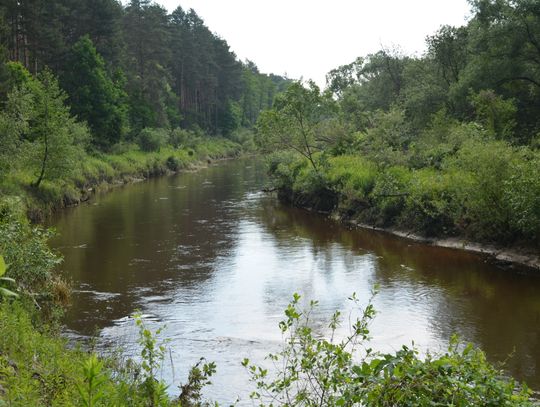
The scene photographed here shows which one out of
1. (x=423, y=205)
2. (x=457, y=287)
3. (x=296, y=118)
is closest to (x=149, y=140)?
(x=296, y=118)

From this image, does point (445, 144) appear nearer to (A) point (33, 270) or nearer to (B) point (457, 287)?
(B) point (457, 287)

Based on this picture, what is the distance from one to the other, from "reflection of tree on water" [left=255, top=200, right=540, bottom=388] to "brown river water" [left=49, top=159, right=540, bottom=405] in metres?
0.04

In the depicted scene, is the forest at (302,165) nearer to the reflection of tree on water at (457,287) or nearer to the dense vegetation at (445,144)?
the dense vegetation at (445,144)

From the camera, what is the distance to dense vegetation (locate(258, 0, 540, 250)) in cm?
2290

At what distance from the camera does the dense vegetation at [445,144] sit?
22897 millimetres

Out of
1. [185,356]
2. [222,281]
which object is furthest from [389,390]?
[222,281]

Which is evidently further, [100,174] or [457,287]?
[100,174]

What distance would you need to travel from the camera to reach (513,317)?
16141 mm

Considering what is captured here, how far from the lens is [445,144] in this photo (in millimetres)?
30484

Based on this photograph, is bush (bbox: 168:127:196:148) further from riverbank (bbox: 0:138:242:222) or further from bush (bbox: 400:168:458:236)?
bush (bbox: 400:168:458:236)

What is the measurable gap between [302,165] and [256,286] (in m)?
21.2

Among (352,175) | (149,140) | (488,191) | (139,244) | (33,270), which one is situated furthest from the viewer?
(149,140)

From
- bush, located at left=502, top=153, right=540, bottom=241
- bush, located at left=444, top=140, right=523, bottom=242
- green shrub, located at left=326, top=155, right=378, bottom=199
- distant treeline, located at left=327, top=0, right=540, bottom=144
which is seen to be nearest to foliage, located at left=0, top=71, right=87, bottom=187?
green shrub, located at left=326, top=155, right=378, bottom=199

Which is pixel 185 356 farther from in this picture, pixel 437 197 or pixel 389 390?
pixel 437 197
